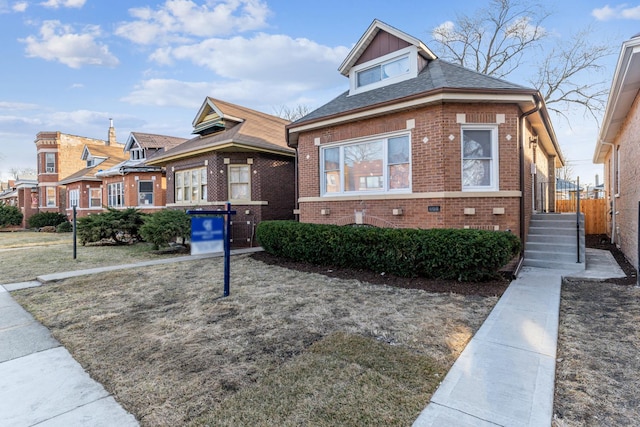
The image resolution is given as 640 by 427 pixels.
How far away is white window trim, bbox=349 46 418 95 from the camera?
9758 mm

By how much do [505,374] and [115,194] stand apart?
2674 cm

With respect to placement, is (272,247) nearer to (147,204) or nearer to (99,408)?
(99,408)

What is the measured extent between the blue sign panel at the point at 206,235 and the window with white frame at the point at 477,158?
5.99 metres

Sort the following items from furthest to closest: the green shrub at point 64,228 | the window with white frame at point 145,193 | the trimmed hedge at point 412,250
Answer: the green shrub at point 64,228 < the window with white frame at point 145,193 < the trimmed hedge at point 412,250

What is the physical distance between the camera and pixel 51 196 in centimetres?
3244

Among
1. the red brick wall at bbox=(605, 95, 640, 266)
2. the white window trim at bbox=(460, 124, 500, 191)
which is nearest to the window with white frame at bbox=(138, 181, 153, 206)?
the white window trim at bbox=(460, 124, 500, 191)

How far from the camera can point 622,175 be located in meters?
10.1

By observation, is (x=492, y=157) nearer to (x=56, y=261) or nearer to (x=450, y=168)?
(x=450, y=168)

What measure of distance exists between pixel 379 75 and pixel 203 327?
930 cm

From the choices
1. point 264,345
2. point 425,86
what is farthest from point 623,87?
point 264,345

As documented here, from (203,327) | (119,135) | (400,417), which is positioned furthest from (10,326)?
(119,135)

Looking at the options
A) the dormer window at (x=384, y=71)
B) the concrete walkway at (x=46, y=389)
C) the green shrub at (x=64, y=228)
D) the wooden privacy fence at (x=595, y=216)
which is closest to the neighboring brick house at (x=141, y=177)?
the green shrub at (x=64, y=228)

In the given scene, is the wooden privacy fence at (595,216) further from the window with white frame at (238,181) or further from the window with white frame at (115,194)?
the window with white frame at (115,194)

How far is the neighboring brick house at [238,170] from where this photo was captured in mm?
13898
